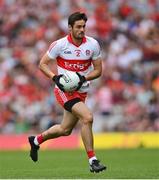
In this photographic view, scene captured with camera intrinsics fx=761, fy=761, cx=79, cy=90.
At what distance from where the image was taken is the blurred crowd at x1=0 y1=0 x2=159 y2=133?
21234 mm

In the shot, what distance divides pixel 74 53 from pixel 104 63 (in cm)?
1170

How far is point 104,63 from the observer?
73.4 ft

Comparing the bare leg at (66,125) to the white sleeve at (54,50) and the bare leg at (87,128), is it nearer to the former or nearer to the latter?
the bare leg at (87,128)

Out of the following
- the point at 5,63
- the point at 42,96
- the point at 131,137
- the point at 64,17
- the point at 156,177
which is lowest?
the point at 156,177

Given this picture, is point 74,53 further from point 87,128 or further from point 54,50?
point 87,128

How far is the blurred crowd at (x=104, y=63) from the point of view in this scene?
21.2 m

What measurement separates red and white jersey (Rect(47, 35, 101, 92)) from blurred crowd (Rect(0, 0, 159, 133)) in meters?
10.4

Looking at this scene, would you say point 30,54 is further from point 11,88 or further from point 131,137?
point 131,137

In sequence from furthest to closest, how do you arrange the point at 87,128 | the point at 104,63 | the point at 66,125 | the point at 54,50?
the point at 104,63
the point at 66,125
the point at 54,50
the point at 87,128

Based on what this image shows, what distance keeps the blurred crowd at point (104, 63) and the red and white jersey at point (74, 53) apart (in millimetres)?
10379

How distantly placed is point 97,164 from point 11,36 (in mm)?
14079

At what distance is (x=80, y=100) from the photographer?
10.7 meters

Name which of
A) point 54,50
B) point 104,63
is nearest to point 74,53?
point 54,50

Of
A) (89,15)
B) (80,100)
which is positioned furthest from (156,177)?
(89,15)
